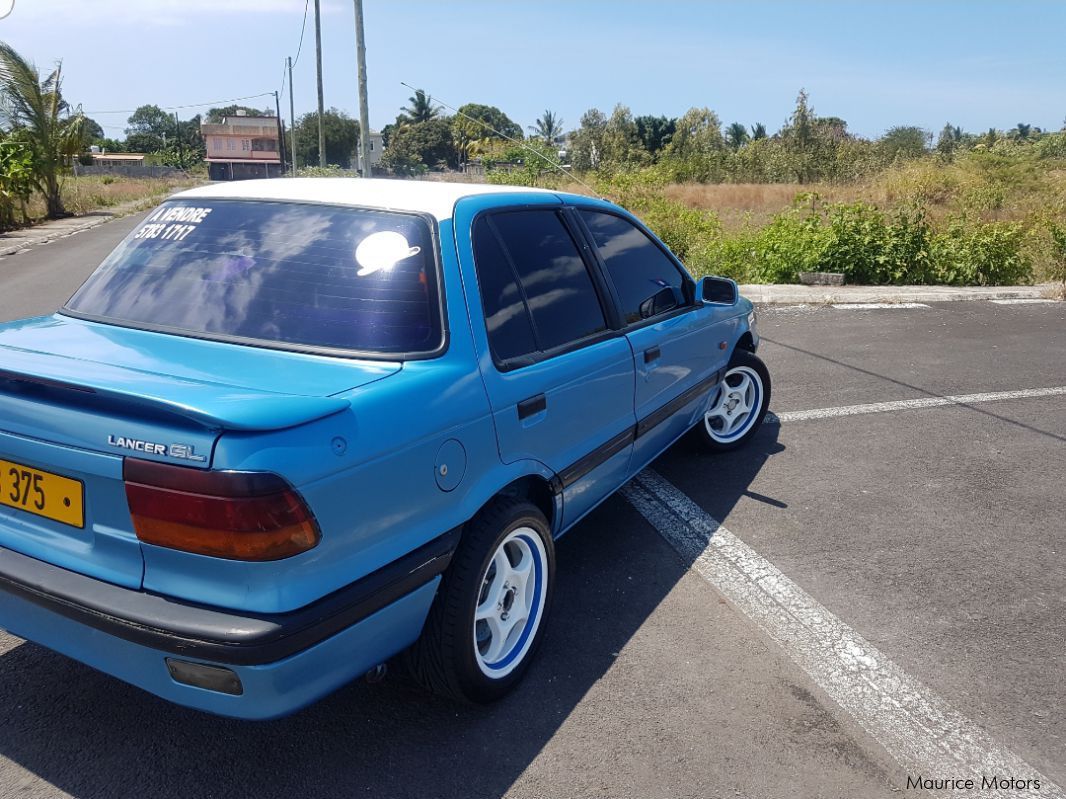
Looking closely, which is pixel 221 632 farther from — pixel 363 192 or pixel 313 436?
pixel 363 192

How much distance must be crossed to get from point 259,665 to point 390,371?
0.89 m

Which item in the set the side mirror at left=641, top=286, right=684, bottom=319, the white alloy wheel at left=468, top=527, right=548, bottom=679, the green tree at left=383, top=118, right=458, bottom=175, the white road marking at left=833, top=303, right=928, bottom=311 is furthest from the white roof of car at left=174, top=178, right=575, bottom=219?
the green tree at left=383, top=118, right=458, bottom=175

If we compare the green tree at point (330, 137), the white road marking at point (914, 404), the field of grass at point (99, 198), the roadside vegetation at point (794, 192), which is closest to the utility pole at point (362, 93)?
the roadside vegetation at point (794, 192)

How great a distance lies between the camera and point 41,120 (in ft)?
77.8

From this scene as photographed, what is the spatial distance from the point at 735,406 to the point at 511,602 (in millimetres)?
2942

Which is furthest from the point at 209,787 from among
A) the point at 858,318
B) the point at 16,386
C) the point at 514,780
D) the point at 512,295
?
the point at 858,318

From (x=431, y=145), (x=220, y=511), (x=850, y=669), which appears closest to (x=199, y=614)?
(x=220, y=511)

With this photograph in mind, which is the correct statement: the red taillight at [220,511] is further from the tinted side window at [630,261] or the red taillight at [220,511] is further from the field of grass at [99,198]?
the field of grass at [99,198]

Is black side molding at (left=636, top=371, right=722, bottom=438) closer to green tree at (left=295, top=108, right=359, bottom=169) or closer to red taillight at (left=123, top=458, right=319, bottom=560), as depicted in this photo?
red taillight at (left=123, top=458, right=319, bottom=560)

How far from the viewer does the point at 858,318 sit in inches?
398

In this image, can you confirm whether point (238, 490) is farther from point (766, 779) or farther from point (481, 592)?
point (766, 779)

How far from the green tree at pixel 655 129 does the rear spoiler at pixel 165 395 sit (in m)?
81.2

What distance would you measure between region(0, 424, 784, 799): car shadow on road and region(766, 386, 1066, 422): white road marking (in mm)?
3523

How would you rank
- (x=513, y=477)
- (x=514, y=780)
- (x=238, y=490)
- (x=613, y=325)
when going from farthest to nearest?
1. (x=613, y=325)
2. (x=513, y=477)
3. (x=514, y=780)
4. (x=238, y=490)
